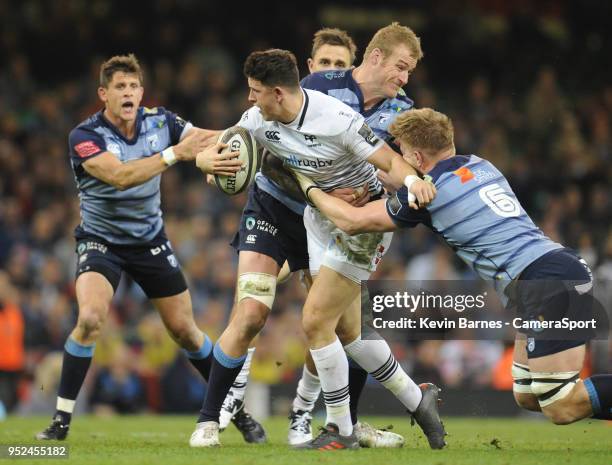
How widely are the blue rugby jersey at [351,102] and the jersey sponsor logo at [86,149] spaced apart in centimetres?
137

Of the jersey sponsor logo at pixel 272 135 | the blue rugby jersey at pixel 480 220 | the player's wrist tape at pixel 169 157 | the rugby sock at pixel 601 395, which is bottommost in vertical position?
the rugby sock at pixel 601 395

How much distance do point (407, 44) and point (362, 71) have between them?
14.1 inches

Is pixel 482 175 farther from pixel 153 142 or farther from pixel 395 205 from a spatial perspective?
pixel 153 142

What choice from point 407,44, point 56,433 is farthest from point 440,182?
point 56,433

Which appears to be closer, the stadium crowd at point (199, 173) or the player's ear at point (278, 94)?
the player's ear at point (278, 94)

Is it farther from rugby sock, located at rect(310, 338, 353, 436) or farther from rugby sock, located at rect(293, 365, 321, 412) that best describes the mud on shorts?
rugby sock, located at rect(293, 365, 321, 412)

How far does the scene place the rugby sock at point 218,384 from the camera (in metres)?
7.34

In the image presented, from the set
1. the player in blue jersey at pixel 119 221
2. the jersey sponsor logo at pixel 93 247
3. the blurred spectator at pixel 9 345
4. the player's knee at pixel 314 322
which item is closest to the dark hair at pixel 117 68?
the player in blue jersey at pixel 119 221

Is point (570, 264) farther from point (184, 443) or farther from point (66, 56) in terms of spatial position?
point (66, 56)

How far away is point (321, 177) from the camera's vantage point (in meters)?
7.42

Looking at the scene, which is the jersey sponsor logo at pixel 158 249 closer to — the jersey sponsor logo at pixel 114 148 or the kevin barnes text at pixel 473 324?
the jersey sponsor logo at pixel 114 148

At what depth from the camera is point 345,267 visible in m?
7.27

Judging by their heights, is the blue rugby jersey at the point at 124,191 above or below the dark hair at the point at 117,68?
below

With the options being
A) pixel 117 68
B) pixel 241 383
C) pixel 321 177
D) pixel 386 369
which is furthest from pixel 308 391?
pixel 117 68
